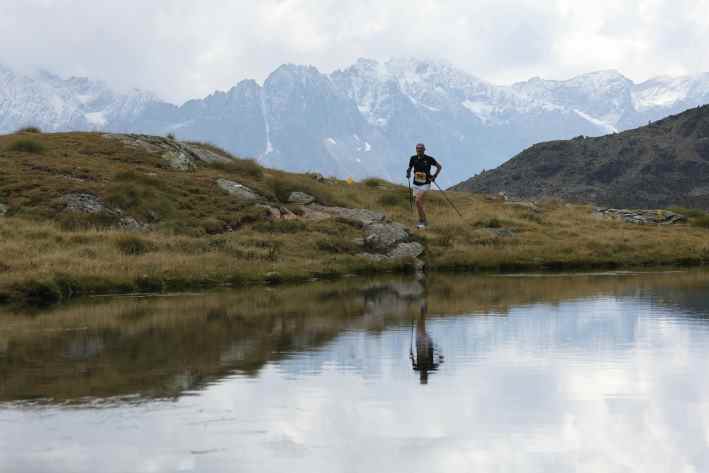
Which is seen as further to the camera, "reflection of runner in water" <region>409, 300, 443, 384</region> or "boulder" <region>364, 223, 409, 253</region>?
"boulder" <region>364, 223, 409, 253</region>

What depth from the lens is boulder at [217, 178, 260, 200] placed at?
40.4 m

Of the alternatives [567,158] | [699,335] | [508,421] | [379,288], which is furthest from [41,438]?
[567,158]

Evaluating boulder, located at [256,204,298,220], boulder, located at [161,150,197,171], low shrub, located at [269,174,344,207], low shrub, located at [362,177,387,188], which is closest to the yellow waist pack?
boulder, located at [256,204,298,220]

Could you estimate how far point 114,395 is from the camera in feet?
37.2

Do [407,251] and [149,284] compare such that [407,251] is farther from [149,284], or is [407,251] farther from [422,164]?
[149,284]

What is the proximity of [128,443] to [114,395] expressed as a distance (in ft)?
7.65

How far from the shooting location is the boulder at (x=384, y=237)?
34.8 metres

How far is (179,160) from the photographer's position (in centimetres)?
4503

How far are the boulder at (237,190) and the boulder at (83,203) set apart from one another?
6.54 meters

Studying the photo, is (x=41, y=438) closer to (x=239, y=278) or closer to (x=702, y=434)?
(x=702, y=434)

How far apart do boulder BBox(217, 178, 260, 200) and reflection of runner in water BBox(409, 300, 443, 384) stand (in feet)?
79.2

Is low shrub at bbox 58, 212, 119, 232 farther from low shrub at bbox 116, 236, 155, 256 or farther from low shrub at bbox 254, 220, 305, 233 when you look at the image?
low shrub at bbox 254, 220, 305, 233

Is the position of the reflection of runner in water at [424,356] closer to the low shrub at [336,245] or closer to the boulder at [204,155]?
the low shrub at [336,245]

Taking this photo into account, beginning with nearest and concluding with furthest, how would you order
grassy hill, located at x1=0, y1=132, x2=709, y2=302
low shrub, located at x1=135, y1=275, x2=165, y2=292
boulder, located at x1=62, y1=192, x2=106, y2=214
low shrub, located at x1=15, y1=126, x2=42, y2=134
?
1. low shrub, located at x1=135, y1=275, x2=165, y2=292
2. grassy hill, located at x1=0, y1=132, x2=709, y2=302
3. boulder, located at x1=62, y1=192, x2=106, y2=214
4. low shrub, located at x1=15, y1=126, x2=42, y2=134
